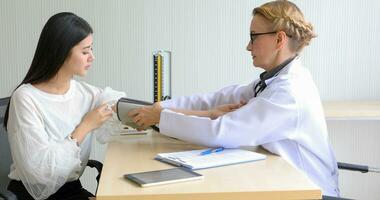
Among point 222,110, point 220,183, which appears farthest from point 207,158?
point 222,110

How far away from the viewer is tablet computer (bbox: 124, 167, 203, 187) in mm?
1258

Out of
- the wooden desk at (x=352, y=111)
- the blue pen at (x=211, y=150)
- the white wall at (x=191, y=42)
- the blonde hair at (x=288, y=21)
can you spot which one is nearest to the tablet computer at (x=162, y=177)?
Result: the blue pen at (x=211, y=150)

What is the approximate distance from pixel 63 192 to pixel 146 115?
0.42m

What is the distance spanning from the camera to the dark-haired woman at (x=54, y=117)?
5.31 feet

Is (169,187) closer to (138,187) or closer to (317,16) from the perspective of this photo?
(138,187)

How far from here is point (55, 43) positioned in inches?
68.9

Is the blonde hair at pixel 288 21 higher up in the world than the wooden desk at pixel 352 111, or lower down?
higher up

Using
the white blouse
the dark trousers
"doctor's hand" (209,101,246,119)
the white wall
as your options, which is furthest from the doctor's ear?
the white wall

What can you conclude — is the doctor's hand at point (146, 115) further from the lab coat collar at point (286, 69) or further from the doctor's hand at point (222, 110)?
the lab coat collar at point (286, 69)

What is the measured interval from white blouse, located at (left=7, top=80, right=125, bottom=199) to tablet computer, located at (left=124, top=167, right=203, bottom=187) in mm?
399

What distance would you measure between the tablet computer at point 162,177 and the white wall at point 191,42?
155cm

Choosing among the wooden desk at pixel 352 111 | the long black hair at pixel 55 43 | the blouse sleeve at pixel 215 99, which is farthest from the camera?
the wooden desk at pixel 352 111

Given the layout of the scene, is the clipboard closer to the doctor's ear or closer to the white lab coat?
the white lab coat

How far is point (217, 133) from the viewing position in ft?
5.30
